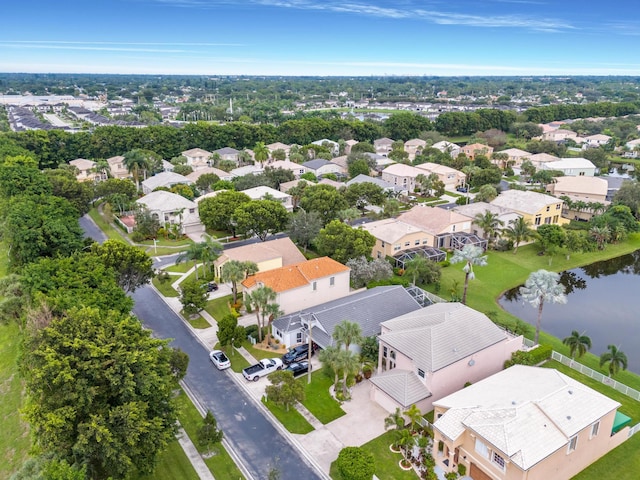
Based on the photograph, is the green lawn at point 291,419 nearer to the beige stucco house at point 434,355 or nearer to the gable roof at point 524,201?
the beige stucco house at point 434,355

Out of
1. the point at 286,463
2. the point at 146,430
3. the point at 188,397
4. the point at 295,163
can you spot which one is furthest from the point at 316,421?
the point at 295,163

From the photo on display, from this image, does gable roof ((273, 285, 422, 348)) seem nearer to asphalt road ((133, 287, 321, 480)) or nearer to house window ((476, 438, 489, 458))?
asphalt road ((133, 287, 321, 480))

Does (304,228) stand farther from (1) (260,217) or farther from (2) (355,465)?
(2) (355,465)

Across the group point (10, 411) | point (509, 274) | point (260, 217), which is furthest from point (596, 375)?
point (10, 411)

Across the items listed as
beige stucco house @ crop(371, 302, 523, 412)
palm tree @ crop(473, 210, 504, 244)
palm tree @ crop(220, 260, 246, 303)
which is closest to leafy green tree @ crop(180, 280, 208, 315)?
palm tree @ crop(220, 260, 246, 303)

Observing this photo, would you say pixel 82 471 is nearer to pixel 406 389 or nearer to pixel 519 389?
pixel 406 389
